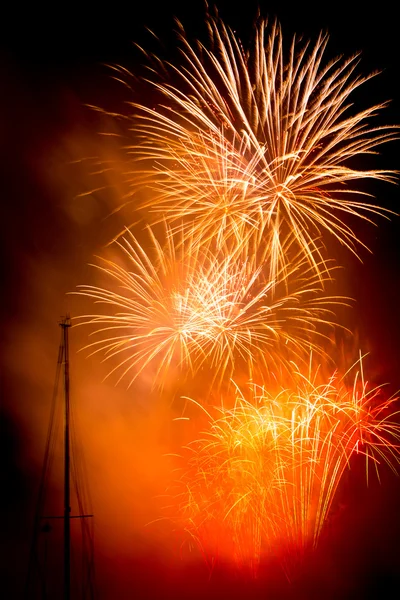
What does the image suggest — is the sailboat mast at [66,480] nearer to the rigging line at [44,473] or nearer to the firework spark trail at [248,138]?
the rigging line at [44,473]

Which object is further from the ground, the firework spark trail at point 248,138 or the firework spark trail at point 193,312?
the firework spark trail at point 248,138

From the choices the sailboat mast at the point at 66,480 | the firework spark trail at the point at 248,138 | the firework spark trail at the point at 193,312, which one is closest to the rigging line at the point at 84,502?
the sailboat mast at the point at 66,480

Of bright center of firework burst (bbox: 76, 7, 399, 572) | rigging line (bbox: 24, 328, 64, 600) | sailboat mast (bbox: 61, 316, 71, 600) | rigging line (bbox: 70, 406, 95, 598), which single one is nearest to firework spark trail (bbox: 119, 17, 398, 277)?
bright center of firework burst (bbox: 76, 7, 399, 572)

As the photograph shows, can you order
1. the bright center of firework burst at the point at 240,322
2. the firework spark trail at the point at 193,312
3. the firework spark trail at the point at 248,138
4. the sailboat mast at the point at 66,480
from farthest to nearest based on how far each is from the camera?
the firework spark trail at the point at 193,312
the bright center of firework burst at the point at 240,322
the sailboat mast at the point at 66,480
the firework spark trail at the point at 248,138

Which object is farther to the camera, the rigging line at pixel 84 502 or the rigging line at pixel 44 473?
the rigging line at pixel 84 502

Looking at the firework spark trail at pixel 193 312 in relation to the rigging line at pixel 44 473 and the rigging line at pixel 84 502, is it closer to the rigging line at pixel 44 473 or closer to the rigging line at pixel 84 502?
the rigging line at pixel 44 473

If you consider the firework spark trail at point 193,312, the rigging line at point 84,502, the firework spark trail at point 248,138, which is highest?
the firework spark trail at point 248,138

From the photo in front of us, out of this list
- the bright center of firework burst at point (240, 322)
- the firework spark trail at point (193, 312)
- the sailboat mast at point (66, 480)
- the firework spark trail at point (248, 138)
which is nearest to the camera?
the firework spark trail at point (248, 138)

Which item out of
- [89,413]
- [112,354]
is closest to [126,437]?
[89,413]
